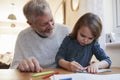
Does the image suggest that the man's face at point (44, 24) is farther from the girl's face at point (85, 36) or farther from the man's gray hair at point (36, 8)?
the girl's face at point (85, 36)

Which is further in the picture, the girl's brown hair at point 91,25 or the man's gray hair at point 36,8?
the man's gray hair at point 36,8

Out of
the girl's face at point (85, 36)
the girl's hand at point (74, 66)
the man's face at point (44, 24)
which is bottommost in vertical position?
the girl's hand at point (74, 66)

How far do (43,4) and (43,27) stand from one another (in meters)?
0.15

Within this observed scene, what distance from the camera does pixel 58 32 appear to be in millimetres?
1568

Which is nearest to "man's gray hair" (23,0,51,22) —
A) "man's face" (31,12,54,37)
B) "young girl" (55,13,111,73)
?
"man's face" (31,12,54,37)

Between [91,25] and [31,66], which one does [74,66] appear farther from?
[91,25]

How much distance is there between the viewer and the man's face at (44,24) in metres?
1.40

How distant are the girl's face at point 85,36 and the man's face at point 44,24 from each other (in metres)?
0.22

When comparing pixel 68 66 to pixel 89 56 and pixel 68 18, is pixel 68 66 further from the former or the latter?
pixel 68 18

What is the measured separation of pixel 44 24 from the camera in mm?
1410

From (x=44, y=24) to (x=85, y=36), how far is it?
1.00 ft

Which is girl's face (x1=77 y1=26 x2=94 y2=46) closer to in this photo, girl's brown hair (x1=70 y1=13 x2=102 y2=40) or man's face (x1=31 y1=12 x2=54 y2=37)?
girl's brown hair (x1=70 y1=13 x2=102 y2=40)

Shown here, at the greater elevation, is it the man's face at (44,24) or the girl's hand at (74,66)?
the man's face at (44,24)

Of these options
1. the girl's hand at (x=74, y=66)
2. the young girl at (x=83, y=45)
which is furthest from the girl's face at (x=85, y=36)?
the girl's hand at (x=74, y=66)
